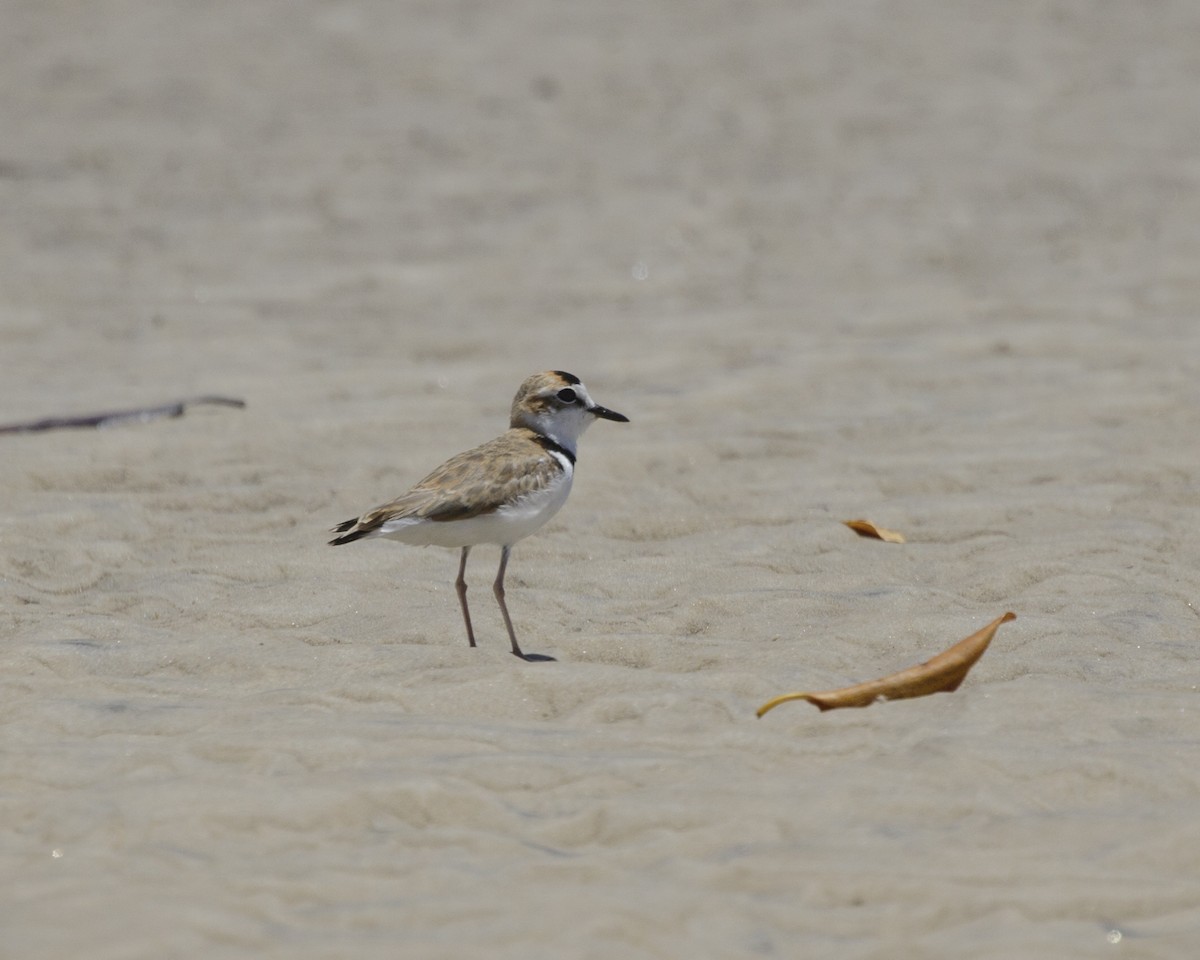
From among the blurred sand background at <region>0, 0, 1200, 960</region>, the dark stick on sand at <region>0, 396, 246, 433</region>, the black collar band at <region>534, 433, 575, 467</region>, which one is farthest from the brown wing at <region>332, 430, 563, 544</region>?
the dark stick on sand at <region>0, 396, 246, 433</region>

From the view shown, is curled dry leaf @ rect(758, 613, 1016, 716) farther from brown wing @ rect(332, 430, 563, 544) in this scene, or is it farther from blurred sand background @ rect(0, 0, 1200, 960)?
brown wing @ rect(332, 430, 563, 544)

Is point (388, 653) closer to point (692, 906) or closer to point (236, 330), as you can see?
point (692, 906)

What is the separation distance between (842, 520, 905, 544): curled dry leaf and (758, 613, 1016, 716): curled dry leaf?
1.48 m

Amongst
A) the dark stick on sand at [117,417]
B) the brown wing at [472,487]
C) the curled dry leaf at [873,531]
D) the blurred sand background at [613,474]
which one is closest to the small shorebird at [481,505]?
the brown wing at [472,487]

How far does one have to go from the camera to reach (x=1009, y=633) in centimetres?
560

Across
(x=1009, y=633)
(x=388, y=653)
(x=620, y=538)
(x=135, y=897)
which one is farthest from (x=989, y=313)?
A: (x=135, y=897)

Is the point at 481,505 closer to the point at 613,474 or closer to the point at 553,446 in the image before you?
the point at 553,446

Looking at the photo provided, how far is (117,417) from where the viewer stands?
8273 mm

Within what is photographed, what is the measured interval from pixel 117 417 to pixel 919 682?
4.81 meters

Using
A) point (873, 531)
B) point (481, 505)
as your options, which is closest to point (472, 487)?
point (481, 505)

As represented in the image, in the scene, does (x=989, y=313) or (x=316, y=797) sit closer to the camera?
(x=316, y=797)

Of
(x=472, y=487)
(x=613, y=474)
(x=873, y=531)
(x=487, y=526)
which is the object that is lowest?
(x=613, y=474)

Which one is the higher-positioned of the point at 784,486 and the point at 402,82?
the point at 402,82

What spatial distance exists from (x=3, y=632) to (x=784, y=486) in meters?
3.56
